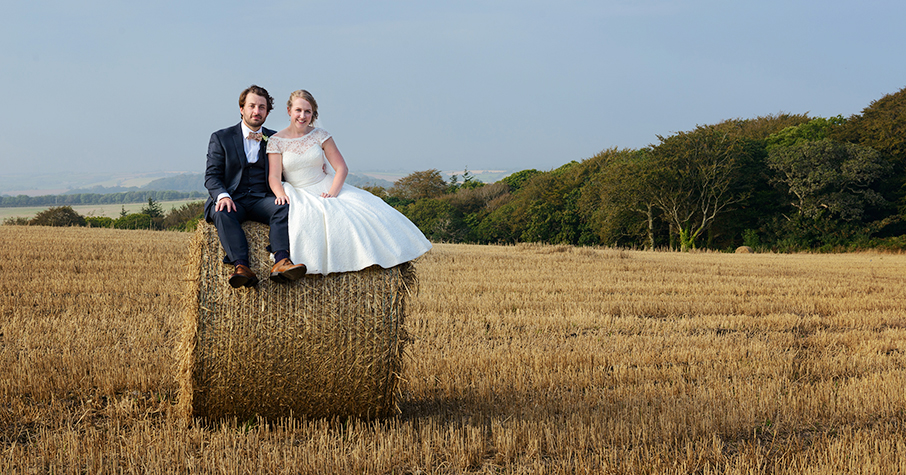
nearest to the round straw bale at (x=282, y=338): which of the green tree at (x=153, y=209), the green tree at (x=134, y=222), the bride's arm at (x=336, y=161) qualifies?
the bride's arm at (x=336, y=161)

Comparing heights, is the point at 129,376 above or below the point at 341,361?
below

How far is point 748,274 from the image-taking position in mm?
16844

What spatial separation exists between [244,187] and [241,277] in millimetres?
891

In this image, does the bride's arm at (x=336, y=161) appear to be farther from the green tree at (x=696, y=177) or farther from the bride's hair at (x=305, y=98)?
the green tree at (x=696, y=177)

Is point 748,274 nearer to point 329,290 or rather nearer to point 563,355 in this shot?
point 563,355

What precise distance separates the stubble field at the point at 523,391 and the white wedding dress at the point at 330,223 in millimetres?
1262

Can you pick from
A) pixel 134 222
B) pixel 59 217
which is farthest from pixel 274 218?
pixel 134 222

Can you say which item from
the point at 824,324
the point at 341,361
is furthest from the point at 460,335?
the point at 824,324

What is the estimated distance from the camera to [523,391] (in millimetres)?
5828

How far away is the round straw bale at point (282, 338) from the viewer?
4703mm

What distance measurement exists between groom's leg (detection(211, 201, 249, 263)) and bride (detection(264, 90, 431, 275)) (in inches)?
13.5

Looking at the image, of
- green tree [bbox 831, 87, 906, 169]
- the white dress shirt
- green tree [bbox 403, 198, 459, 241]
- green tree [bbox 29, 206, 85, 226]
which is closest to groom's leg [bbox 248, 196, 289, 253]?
the white dress shirt

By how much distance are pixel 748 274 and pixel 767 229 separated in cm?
2537

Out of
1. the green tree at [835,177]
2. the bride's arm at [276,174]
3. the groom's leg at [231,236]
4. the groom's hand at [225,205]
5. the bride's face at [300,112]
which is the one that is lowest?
the groom's leg at [231,236]
